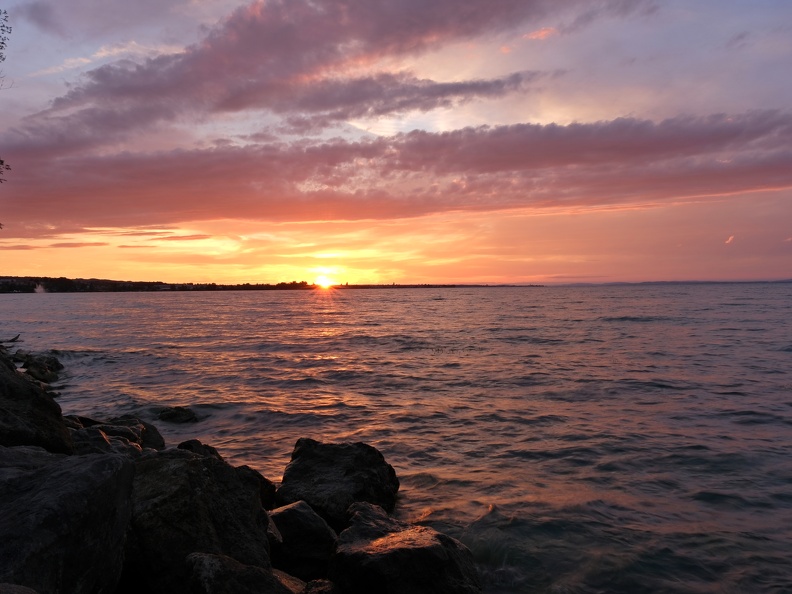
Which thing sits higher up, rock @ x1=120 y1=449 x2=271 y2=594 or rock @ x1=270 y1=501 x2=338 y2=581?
rock @ x1=120 y1=449 x2=271 y2=594

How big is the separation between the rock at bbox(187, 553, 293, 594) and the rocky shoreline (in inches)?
0.4

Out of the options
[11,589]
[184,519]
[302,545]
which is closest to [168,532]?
[184,519]

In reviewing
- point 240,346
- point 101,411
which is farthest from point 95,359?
point 101,411

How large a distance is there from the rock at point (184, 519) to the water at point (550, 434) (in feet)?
12.3

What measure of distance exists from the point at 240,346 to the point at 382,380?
20291 mm

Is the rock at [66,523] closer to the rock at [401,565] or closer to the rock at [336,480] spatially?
the rock at [401,565]

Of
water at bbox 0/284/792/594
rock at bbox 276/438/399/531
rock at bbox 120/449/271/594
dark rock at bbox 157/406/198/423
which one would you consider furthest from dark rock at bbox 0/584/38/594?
dark rock at bbox 157/406/198/423

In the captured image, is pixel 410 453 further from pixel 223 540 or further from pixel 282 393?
pixel 282 393

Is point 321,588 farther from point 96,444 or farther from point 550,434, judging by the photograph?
point 550,434

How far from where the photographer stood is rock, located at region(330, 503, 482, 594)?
6.14 m

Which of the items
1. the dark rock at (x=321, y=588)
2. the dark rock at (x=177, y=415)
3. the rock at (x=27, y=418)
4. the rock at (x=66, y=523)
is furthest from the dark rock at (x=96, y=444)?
the dark rock at (x=177, y=415)

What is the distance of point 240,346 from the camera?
42000mm

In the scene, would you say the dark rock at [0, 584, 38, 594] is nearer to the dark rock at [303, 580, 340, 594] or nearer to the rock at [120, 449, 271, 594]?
the rock at [120, 449, 271, 594]

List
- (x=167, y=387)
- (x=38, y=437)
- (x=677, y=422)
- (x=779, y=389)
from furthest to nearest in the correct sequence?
(x=167, y=387) → (x=779, y=389) → (x=677, y=422) → (x=38, y=437)
